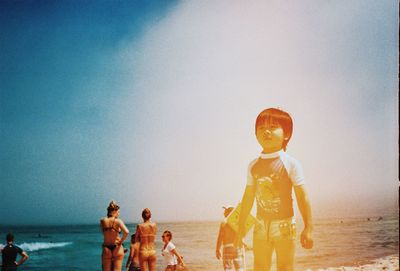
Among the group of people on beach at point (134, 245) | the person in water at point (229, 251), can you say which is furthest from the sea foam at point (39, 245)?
the person in water at point (229, 251)

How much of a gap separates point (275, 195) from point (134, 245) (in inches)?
119

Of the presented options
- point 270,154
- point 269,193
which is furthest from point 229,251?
point 270,154

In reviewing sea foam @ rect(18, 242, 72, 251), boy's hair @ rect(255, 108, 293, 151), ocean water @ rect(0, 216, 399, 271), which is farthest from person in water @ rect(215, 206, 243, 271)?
sea foam @ rect(18, 242, 72, 251)

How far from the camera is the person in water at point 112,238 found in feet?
18.0

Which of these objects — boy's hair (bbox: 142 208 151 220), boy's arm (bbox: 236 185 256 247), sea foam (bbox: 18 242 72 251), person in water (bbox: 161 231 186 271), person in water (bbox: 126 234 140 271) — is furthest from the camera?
sea foam (bbox: 18 242 72 251)

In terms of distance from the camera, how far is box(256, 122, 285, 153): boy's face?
3.82 meters

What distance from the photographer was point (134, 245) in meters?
6.13

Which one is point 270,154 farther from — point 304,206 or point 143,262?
point 143,262

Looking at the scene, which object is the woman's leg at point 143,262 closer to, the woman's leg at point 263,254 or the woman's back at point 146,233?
the woman's back at point 146,233

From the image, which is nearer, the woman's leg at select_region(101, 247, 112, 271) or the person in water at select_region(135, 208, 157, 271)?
the woman's leg at select_region(101, 247, 112, 271)

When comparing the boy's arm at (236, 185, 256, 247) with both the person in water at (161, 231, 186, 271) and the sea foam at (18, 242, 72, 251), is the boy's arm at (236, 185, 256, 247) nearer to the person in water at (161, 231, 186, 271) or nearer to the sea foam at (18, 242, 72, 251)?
the person in water at (161, 231, 186, 271)

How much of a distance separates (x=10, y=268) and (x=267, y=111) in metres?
4.34

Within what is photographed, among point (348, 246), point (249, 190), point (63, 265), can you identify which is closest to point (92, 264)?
point (63, 265)

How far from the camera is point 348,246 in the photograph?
16297 millimetres
